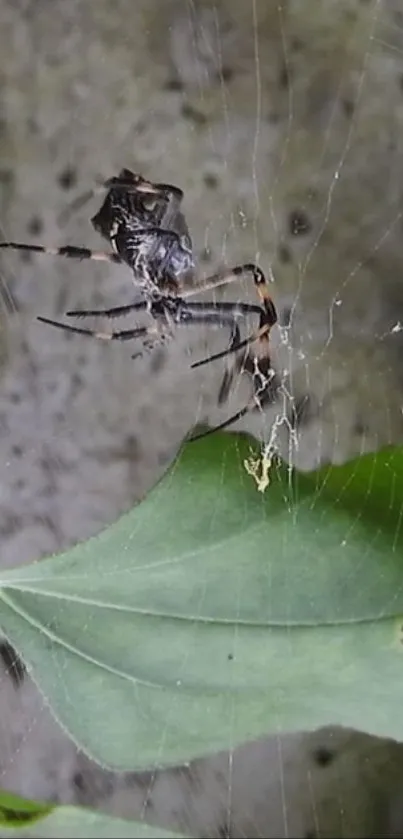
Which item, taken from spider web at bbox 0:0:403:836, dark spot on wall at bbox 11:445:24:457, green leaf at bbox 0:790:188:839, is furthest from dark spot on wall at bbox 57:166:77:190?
green leaf at bbox 0:790:188:839

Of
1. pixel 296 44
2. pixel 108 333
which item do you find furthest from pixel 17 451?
pixel 296 44

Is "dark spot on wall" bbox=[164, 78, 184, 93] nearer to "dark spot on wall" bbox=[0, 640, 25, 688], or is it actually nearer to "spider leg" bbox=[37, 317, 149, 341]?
"spider leg" bbox=[37, 317, 149, 341]

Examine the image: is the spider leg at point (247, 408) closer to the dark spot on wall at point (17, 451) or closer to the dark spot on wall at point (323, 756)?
the dark spot on wall at point (17, 451)

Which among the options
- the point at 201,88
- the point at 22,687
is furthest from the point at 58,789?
the point at 201,88

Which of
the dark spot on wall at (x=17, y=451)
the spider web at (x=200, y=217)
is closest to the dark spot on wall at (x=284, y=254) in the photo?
the spider web at (x=200, y=217)

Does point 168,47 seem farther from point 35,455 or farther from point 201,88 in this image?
point 35,455

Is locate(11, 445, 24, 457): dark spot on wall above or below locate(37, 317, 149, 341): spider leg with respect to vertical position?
below
